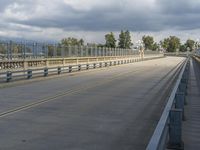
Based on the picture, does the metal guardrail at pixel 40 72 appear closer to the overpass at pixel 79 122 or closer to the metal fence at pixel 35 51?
the metal fence at pixel 35 51

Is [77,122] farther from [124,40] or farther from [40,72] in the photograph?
[124,40]

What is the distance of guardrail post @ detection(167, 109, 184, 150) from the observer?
27.7 feet

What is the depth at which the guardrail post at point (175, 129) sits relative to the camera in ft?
27.7

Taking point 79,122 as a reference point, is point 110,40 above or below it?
above

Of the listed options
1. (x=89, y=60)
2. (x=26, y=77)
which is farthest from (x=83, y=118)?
(x=89, y=60)

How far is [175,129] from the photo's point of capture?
28.6 feet

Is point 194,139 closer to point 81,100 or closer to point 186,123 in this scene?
point 186,123

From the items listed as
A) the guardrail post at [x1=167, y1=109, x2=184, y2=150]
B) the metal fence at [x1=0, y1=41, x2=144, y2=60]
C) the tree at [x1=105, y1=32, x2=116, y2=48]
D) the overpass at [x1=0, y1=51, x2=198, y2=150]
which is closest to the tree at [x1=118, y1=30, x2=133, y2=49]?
the tree at [x1=105, y1=32, x2=116, y2=48]

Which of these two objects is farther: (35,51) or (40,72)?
(35,51)

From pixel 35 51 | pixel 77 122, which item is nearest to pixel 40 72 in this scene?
pixel 35 51

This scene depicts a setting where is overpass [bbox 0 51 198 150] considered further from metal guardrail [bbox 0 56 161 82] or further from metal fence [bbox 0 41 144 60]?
metal fence [bbox 0 41 144 60]

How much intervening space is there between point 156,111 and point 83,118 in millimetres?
2927

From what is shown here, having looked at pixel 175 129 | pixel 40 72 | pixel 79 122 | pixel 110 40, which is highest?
pixel 110 40

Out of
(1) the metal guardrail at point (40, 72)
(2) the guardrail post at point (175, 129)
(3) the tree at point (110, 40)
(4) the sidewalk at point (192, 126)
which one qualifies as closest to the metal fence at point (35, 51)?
Answer: (1) the metal guardrail at point (40, 72)
